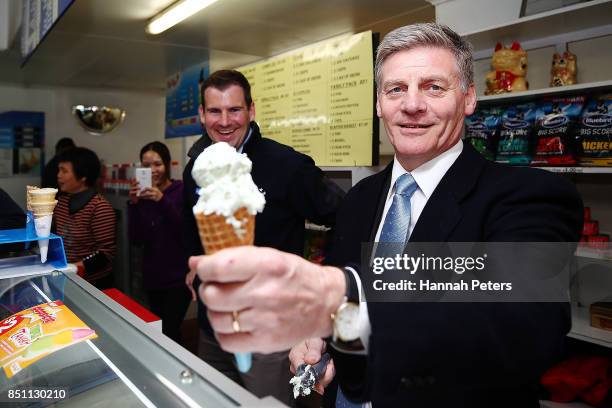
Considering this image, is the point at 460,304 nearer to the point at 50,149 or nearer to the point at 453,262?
the point at 453,262

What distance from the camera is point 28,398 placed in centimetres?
109

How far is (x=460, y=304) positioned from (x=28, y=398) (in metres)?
1.03

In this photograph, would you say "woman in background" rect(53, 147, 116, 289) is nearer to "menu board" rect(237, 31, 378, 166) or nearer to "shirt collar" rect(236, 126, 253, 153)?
"shirt collar" rect(236, 126, 253, 153)

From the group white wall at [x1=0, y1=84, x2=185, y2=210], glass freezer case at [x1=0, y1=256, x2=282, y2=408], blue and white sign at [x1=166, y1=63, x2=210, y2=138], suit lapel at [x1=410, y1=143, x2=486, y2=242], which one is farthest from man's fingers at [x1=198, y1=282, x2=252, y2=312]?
white wall at [x1=0, y1=84, x2=185, y2=210]

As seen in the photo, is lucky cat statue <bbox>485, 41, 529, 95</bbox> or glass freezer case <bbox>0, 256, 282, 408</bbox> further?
lucky cat statue <bbox>485, 41, 529, 95</bbox>

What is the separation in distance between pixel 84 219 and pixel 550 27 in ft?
9.65

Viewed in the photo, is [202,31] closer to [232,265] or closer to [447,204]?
[447,204]

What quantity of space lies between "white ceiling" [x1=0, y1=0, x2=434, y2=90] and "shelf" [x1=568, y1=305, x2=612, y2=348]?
2222mm

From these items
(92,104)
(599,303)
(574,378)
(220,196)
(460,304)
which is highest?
Result: (92,104)

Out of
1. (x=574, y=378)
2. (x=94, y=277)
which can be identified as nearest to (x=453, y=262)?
(x=574, y=378)

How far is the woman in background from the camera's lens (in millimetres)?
2609

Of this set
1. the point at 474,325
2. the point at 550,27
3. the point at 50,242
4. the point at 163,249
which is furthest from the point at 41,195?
the point at 550,27

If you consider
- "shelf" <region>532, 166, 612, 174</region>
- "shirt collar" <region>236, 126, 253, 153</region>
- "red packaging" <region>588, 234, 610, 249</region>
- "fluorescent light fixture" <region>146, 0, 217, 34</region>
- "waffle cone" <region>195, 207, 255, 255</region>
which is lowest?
"red packaging" <region>588, 234, 610, 249</region>

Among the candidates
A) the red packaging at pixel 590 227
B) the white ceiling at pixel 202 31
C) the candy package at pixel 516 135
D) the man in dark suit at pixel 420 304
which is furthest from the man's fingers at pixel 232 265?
the white ceiling at pixel 202 31
